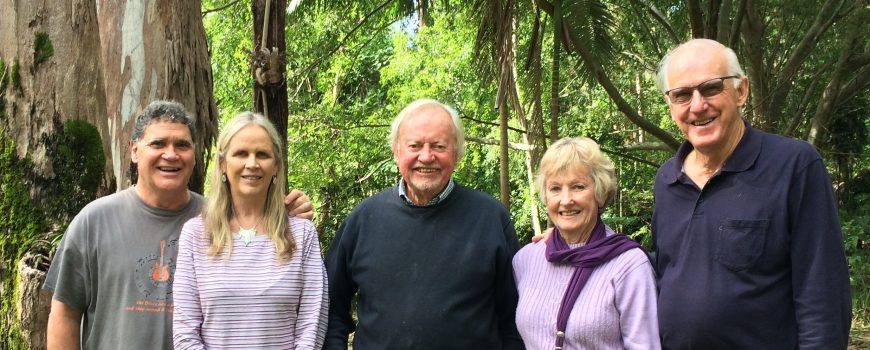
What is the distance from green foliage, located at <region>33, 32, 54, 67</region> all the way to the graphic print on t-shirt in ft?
4.65

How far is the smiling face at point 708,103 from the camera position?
2.56 meters

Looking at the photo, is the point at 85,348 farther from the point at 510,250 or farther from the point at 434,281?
the point at 510,250

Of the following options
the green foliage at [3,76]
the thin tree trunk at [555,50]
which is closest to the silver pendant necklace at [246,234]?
the green foliage at [3,76]

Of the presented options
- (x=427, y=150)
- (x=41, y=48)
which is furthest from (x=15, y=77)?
(x=427, y=150)

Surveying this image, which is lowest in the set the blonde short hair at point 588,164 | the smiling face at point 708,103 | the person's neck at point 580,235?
the person's neck at point 580,235

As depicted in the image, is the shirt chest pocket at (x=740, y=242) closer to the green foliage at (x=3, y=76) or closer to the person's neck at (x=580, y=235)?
the person's neck at (x=580, y=235)

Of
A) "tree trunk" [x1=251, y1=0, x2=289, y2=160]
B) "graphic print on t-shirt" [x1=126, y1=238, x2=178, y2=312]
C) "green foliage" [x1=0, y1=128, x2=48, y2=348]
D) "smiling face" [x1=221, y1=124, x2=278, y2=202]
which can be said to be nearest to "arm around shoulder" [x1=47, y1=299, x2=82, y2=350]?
"graphic print on t-shirt" [x1=126, y1=238, x2=178, y2=312]

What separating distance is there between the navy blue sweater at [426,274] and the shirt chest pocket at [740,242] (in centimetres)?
84

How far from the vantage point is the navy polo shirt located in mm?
2377

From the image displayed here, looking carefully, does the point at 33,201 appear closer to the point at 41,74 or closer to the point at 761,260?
the point at 41,74

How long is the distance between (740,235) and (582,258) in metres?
0.53

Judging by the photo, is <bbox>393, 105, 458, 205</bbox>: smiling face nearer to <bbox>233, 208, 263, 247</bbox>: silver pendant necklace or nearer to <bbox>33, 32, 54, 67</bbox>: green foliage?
<bbox>233, 208, 263, 247</bbox>: silver pendant necklace

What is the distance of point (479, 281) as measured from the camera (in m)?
2.95

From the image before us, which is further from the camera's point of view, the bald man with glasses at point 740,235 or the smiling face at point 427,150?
the smiling face at point 427,150
